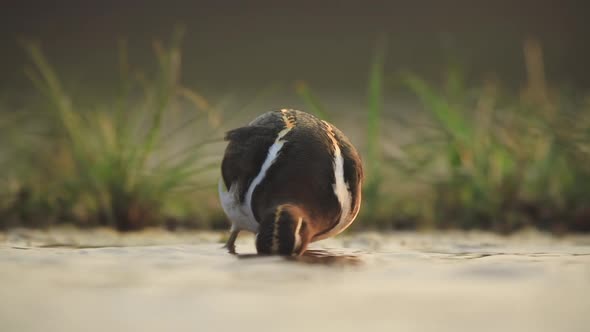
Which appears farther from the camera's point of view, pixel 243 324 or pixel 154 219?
pixel 154 219

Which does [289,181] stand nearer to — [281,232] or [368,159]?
[281,232]

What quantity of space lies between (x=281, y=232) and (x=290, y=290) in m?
0.45

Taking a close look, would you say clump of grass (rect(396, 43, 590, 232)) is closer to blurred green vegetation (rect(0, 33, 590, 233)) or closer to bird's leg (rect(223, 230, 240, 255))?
blurred green vegetation (rect(0, 33, 590, 233))

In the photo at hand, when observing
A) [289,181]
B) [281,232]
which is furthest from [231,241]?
[281,232]

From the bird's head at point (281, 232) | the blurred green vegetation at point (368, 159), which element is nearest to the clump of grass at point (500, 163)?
the blurred green vegetation at point (368, 159)

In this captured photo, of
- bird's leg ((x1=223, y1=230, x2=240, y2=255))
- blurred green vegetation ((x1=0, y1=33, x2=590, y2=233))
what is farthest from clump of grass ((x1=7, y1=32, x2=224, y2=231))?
bird's leg ((x1=223, y1=230, x2=240, y2=255))

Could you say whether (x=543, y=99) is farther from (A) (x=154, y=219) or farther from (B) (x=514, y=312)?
(B) (x=514, y=312)

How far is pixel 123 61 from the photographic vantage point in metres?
6.52

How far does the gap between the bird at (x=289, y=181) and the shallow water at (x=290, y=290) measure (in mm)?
152

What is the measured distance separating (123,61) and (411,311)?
12.0ft

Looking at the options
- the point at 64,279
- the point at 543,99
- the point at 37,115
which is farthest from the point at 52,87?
the point at 543,99

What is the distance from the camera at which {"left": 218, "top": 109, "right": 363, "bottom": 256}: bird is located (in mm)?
4258

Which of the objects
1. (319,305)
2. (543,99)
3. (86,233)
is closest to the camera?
(319,305)

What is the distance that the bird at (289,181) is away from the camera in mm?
4258
